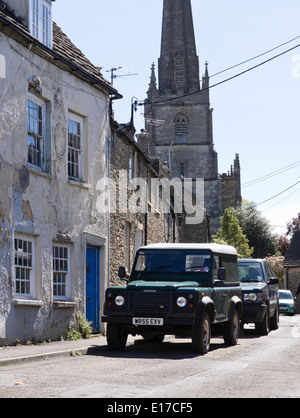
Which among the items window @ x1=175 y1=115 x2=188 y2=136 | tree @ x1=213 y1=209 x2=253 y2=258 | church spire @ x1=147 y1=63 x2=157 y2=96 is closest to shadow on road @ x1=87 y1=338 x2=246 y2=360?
tree @ x1=213 y1=209 x2=253 y2=258

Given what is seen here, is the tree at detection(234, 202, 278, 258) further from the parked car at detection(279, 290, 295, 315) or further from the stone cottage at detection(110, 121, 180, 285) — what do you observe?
the stone cottage at detection(110, 121, 180, 285)

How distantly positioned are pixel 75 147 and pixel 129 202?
4675mm

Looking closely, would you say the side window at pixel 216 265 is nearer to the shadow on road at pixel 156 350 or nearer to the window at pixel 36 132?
the shadow on road at pixel 156 350

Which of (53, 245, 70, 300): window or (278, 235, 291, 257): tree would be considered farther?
(278, 235, 291, 257): tree

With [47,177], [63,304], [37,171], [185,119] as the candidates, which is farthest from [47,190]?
[185,119]

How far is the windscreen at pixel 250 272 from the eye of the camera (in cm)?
1995

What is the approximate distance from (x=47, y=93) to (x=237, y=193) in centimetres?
8454

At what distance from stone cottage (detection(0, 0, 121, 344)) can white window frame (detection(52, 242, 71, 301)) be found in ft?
0.08

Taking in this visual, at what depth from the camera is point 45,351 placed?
12.9m

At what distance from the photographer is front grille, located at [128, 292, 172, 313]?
12828 mm

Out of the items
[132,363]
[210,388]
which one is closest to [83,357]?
[132,363]

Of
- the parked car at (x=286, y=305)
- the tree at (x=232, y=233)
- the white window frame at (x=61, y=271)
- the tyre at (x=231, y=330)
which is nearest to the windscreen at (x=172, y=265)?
the tyre at (x=231, y=330)

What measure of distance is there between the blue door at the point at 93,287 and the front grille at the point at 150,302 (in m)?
5.36

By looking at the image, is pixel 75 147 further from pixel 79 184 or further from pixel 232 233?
pixel 232 233
